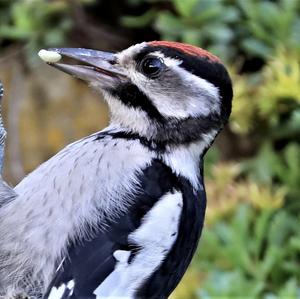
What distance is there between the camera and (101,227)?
5.39ft

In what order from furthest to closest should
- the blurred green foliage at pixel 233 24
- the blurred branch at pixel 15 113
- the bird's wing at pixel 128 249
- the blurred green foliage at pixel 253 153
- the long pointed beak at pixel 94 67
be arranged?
the blurred branch at pixel 15 113 < the blurred green foliage at pixel 233 24 < the blurred green foliage at pixel 253 153 < the long pointed beak at pixel 94 67 < the bird's wing at pixel 128 249

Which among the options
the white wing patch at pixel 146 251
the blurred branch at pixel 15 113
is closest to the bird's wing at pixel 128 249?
the white wing patch at pixel 146 251

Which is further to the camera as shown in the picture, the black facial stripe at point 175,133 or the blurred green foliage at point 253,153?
the blurred green foliage at point 253,153

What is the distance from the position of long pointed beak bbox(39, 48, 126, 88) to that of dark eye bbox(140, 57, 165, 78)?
0.16 feet

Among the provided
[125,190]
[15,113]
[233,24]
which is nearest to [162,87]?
[125,190]

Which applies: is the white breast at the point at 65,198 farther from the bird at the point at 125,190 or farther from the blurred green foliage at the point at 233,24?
the blurred green foliage at the point at 233,24

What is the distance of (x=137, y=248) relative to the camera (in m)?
1.65

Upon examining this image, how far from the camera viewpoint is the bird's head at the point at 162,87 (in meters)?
1.80

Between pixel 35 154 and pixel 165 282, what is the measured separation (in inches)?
71.9

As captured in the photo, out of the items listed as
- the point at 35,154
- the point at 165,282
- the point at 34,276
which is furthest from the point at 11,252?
A: the point at 35,154

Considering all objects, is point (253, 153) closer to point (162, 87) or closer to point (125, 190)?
point (162, 87)

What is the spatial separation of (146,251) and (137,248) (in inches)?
0.9

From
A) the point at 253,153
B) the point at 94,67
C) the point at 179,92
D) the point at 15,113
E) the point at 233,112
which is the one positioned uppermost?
the point at 94,67

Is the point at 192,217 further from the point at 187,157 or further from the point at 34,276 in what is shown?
the point at 34,276
